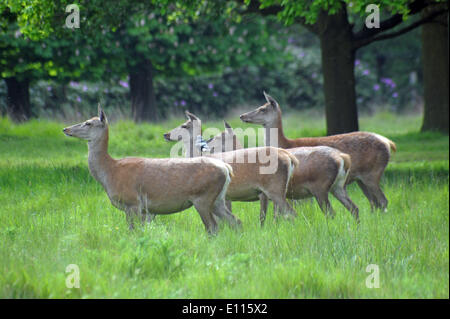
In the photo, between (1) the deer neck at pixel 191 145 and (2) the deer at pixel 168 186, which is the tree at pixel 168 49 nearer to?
(1) the deer neck at pixel 191 145

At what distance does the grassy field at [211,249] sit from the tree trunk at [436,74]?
7437mm

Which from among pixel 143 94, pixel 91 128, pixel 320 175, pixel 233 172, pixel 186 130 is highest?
pixel 143 94

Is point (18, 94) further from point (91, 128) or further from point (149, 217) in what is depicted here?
point (149, 217)

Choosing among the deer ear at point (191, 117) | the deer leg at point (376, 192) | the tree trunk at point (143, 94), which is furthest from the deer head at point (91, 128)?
the tree trunk at point (143, 94)

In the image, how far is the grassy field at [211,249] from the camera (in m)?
5.09

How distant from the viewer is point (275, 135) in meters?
9.61

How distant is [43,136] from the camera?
1274 centimetres

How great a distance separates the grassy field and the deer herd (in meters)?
0.25

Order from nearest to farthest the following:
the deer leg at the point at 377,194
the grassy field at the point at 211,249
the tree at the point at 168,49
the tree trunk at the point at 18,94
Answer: the grassy field at the point at 211,249
the deer leg at the point at 377,194
the tree trunk at the point at 18,94
the tree at the point at 168,49

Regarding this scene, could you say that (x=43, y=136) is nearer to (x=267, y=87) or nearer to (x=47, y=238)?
(x=47, y=238)

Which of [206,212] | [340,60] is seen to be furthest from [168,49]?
[206,212]

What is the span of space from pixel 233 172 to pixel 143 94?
476 inches
